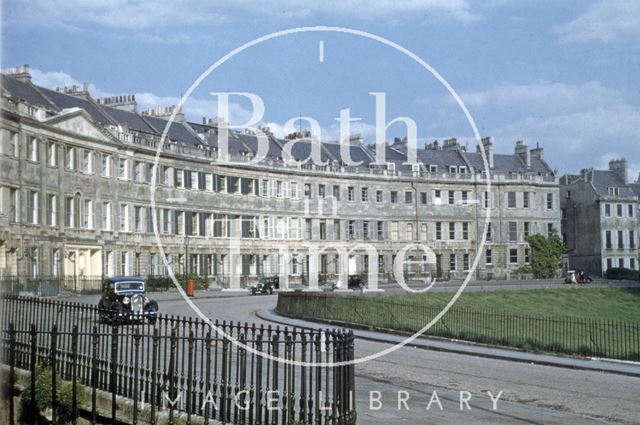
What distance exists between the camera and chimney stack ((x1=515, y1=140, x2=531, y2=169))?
84.0 meters

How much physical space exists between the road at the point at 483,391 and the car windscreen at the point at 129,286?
9.87 m

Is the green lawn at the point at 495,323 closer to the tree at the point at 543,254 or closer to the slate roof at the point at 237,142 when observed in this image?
the slate roof at the point at 237,142

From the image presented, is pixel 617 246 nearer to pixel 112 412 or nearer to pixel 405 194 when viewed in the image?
pixel 405 194

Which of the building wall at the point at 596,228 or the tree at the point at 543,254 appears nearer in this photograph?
the tree at the point at 543,254

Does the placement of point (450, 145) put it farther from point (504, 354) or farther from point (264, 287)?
point (504, 354)

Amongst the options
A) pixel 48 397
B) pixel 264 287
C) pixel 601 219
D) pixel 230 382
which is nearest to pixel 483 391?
pixel 230 382

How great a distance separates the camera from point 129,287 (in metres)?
29.5

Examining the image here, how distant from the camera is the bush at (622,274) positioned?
77631 millimetres

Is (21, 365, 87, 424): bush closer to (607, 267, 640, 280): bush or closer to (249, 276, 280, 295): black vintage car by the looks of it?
(249, 276, 280, 295): black vintage car

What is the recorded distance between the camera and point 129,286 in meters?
29.5

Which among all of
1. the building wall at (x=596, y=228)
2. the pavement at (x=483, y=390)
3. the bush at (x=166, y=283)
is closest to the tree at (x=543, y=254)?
the building wall at (x=596, y=228)

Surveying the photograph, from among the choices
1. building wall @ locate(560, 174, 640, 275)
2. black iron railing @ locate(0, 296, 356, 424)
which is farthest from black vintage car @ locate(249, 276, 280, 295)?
building wall @ locate(560, 174, 640, 275)

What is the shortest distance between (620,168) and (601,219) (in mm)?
6924

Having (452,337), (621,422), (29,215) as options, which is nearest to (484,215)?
(29,215)
